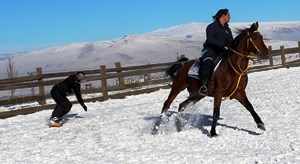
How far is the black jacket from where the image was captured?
7.77 metres

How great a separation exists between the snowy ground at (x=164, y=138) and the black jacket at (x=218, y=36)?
5.47 feet

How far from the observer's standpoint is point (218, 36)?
25.6 feet

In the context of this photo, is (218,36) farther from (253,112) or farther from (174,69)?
(174,69)

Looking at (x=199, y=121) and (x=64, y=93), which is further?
(x=64, y=93)

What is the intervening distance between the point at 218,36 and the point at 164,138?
227 centimetres

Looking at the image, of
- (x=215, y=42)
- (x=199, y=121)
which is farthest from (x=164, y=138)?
(x=215, y=42)

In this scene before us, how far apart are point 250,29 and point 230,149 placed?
2.37 metres

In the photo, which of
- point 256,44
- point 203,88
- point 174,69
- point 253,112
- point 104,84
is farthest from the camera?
point 104,84

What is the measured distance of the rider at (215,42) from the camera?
7.75m

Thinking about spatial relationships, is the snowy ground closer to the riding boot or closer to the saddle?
the riding boot

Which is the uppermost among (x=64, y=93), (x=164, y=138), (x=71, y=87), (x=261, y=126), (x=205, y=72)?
(x=205, y=72)

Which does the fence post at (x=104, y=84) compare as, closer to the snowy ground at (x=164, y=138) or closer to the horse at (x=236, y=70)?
the snowy ground at (x=164, y=138)

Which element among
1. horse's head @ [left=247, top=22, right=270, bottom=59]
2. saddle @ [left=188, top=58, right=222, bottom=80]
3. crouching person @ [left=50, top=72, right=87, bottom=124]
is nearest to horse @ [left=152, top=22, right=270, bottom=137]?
horse's head @ [left=247, top=22, right=270, bottom=59]

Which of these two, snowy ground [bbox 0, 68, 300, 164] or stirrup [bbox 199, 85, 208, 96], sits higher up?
stirrup [bbox 199, 85, 208, 96]
